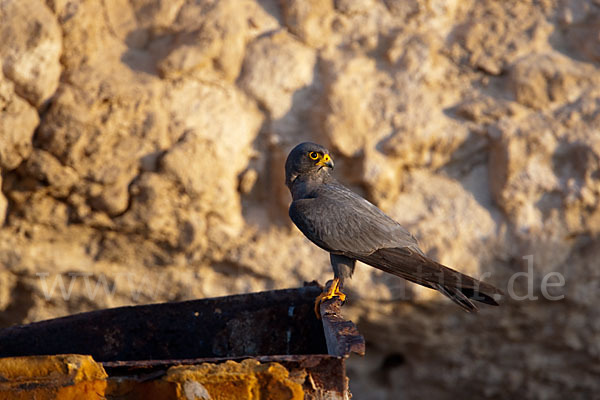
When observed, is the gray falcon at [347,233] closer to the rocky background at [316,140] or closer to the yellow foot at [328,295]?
the yellow foot at [328,295]

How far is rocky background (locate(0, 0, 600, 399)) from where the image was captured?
15.5 feet

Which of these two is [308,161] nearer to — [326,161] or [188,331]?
[326,161]

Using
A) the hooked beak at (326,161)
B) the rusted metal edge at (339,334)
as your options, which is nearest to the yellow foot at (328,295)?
the rusted metal edge at (339,334)

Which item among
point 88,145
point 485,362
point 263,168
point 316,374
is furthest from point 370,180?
point 316,374

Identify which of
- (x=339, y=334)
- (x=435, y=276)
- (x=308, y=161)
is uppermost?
(x=308, y=161)

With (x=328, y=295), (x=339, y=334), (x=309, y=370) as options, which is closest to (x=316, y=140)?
(x=328, y=295)

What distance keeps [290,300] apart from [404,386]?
2.34 metres

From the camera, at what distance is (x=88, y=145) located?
15.6 ft

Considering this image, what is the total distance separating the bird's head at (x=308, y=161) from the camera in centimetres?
376

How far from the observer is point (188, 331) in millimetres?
3336

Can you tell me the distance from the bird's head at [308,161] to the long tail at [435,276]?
2.14ft

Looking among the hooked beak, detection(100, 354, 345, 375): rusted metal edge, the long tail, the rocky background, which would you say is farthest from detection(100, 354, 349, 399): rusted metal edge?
the rocky background

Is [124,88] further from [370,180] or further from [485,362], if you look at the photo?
[485,362]

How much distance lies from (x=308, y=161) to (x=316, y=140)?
1.17 m
